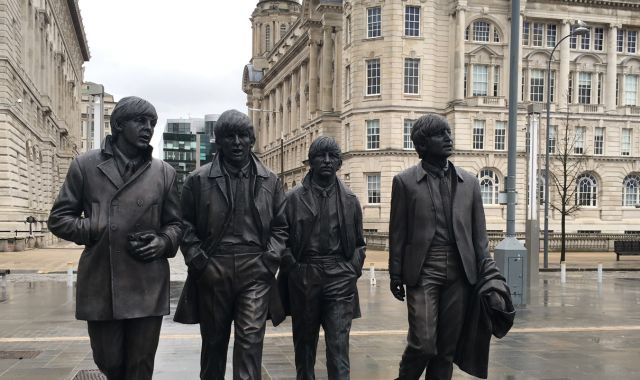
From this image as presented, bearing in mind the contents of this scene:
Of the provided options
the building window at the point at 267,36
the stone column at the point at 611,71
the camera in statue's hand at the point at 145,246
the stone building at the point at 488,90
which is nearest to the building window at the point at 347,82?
the stone building at the point at 488,90

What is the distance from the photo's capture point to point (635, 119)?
5534 centimetres

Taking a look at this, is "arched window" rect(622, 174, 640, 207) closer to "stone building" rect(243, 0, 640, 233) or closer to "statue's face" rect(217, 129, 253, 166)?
"stone building" rect(243, 0, 640, 233)

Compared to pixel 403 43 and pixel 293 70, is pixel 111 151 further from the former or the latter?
pixel 293 70

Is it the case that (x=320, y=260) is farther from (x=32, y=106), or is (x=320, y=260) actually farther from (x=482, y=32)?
(x=482, y=32)

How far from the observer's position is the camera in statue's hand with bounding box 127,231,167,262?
4.79 metres

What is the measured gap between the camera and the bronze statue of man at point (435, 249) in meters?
5.86

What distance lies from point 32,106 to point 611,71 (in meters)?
42.7

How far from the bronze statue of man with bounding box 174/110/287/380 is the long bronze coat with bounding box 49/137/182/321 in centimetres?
70

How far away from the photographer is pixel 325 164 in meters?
6.65

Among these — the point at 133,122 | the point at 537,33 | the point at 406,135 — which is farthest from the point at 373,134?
the point at 133,122

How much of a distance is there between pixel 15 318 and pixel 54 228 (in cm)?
939

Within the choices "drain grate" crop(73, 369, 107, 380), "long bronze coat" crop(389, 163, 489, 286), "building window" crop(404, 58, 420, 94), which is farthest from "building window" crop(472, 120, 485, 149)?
"long bronze coat" crop(389, 163, 489, 286)

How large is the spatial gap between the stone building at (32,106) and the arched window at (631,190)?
42.8 meters

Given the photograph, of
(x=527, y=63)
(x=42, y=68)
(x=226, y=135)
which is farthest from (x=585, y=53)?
(x=226, y=135)
